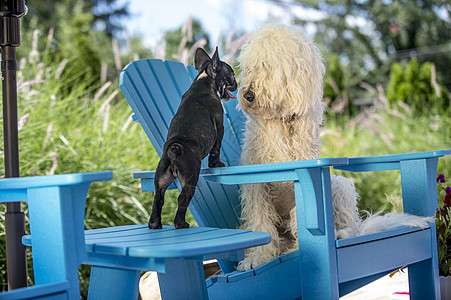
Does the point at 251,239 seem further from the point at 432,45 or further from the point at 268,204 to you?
the point at 432,45

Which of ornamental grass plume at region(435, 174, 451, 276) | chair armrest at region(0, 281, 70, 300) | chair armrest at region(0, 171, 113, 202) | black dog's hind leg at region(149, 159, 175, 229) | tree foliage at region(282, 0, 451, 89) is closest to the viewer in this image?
chair armrest at region(0, 281, 70, 300)

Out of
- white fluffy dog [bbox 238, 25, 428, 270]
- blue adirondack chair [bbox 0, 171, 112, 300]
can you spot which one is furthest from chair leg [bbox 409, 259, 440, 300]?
blue adirondack chair [bbox 0, 171, 112, 300]

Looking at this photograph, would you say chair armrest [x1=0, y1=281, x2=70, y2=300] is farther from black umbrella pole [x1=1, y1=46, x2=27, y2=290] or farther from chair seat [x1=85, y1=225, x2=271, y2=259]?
black umbrella pole [x1=1, y1=46, x2=27, y2=290]

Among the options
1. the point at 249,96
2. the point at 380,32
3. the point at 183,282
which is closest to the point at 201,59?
the point at 249,96

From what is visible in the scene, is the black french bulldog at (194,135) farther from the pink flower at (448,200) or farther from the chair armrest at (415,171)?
the pink flower at (448,200)

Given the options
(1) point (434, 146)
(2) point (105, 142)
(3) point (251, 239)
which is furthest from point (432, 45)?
(3) point (251, 239)

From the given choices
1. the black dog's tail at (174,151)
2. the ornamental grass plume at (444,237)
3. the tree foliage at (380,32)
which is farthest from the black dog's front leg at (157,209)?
the tree foliage at (380,32)

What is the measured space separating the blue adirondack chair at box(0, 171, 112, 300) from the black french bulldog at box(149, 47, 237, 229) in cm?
39

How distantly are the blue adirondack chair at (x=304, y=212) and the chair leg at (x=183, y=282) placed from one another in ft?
0.07

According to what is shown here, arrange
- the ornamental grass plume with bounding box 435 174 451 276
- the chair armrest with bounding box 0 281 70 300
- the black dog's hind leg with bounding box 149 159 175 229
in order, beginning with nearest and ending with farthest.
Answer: the chair armrest with bounding box 0 281 70 300
the black dog's hind leg with bounding box 149 159 175 229
the ornamental grass plume with bounding box 435 174 451 276

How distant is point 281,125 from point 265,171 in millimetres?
336

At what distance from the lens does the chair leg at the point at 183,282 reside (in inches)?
61.1

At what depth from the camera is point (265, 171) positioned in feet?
5.49

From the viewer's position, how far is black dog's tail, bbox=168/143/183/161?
159 centimetres
